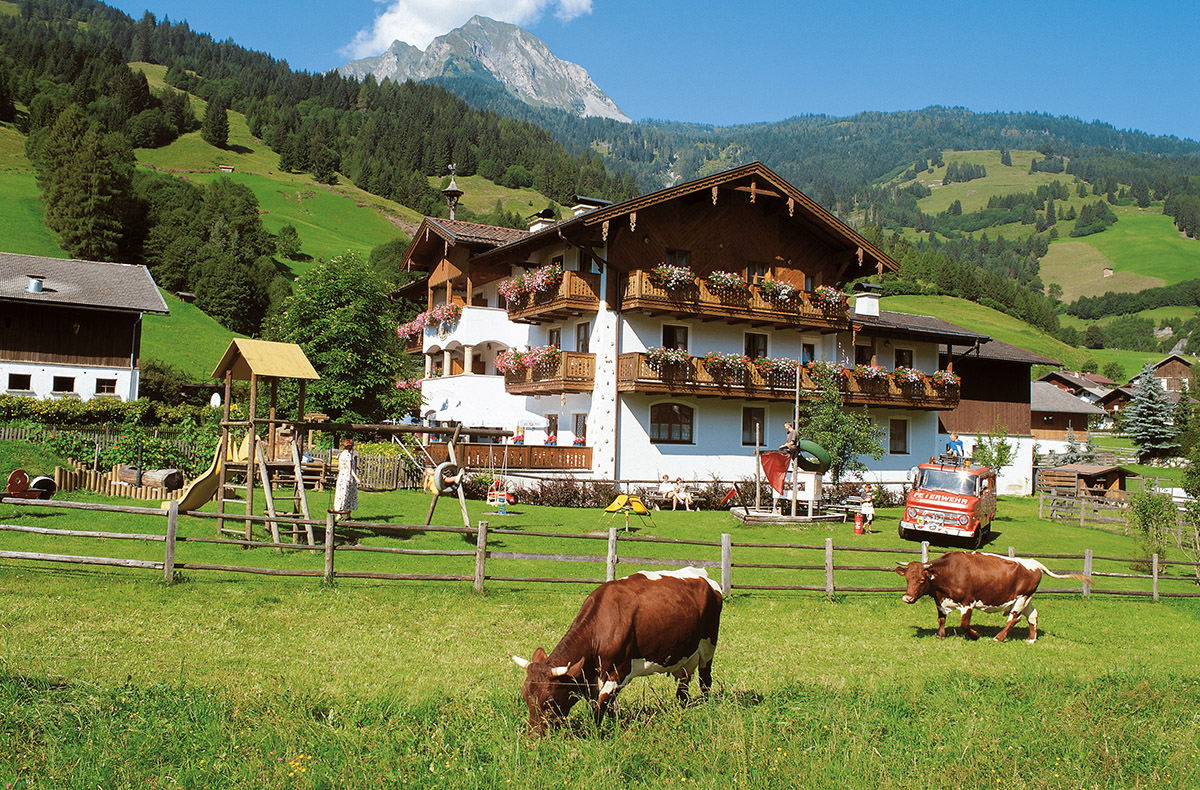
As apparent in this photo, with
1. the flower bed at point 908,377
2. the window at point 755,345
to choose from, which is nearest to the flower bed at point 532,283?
the window at point 755,345

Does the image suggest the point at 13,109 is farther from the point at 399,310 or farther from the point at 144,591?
the point at 144,591

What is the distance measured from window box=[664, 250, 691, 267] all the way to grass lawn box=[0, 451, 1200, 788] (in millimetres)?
20518

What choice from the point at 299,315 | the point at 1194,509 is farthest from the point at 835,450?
the point at 299,315

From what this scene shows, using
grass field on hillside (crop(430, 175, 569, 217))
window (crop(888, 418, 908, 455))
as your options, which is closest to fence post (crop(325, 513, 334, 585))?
window (crop(888, 418, 908, 455))

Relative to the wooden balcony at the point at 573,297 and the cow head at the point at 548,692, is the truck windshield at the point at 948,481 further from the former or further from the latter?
the cow head at the point at 548,692

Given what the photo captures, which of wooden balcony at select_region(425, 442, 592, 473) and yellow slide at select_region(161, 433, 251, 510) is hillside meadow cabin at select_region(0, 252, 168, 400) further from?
yellow slide at select_region(161, 433, 251, 510)

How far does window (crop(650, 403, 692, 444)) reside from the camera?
34.2 m

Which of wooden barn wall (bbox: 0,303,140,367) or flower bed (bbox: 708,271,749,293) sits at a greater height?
flower bed (bbox: 708,271,749,293)

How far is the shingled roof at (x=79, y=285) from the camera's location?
45438mm

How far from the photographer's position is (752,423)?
1425 inches

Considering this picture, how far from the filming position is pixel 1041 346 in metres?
113

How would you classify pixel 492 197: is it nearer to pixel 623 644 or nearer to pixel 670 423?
pixel 670 423

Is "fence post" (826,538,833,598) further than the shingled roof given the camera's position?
No

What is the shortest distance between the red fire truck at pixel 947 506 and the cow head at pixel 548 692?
21.4m
